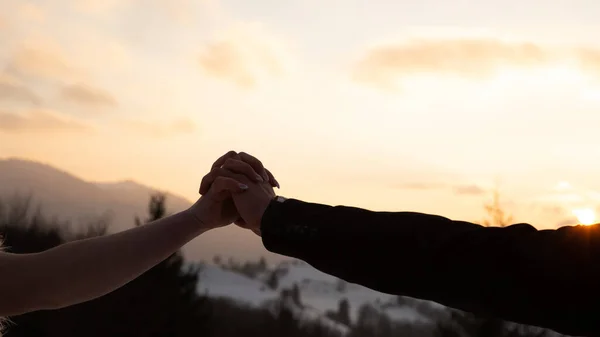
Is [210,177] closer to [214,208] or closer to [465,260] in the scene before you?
[214,208]

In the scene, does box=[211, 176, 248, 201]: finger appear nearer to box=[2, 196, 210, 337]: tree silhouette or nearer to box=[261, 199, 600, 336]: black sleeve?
box=[261, 199, 600, 336]: black sleeve

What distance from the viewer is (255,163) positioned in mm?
2176

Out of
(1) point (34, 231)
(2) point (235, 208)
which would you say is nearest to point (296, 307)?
(1) point (34, 231)

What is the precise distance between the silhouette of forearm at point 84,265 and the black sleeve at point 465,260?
0.56m

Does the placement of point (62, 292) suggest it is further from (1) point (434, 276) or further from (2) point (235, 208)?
(1) point (434, 276)

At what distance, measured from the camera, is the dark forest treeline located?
1861 cm

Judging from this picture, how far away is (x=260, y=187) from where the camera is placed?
6.53 ft

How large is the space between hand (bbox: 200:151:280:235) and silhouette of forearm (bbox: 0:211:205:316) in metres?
0.17

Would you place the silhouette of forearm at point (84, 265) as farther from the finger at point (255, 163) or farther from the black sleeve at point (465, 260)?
the black sleeve at point (465, 260)

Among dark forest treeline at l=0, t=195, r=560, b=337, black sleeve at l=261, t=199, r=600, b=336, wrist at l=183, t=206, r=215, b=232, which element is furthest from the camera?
dark forest treeline at l=0, t=195, r=560, b=337

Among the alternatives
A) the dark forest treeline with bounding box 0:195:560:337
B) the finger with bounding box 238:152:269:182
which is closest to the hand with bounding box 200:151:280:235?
the finger with bounding box 238:152:269:182

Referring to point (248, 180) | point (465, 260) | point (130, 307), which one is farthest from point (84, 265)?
point (130, 307)

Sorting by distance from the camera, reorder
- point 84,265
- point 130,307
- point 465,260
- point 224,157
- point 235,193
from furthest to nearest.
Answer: point 130,307 < point 224,157 < point 235,193 < point 84,265 < point 465,260

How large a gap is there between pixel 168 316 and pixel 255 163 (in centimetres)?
2032
